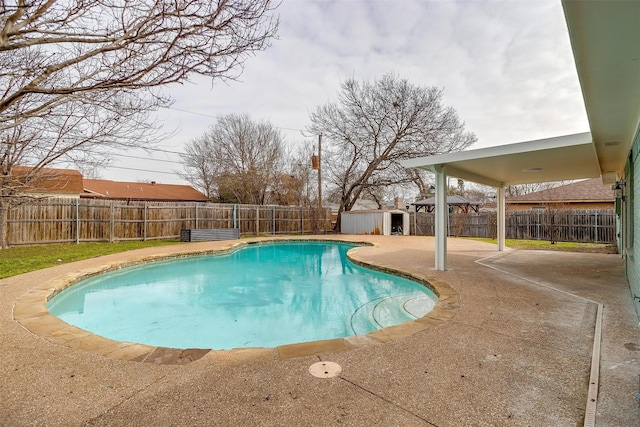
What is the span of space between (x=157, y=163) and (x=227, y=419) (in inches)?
1066

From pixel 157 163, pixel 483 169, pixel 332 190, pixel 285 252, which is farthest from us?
pixel 157 163

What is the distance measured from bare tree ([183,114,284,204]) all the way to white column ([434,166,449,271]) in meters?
18.1

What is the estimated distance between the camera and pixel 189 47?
241 cm

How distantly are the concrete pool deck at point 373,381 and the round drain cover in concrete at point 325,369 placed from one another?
5 centimetres

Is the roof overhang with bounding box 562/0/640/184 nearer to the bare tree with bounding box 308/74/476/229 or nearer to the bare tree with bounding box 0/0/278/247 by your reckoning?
the bare tree with bounding box 0/0/278/247

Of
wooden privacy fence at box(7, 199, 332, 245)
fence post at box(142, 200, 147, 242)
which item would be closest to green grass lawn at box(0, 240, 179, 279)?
wooden privacy fence at box(7, 199, 332, 245)

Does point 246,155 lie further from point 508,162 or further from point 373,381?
point 373,381

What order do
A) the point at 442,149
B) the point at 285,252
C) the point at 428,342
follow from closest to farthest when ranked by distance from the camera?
the point at 428,342 → the point at 285,252 → the point at 442,149

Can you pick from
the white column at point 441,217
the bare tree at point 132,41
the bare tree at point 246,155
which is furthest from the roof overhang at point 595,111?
the bare tree at point 246,155

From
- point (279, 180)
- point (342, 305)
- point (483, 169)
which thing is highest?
point (279, 180)

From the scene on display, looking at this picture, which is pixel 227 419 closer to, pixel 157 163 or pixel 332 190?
pixel 332 190

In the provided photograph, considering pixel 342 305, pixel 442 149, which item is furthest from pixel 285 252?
pixel 442 149

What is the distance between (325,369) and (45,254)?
1047 cm

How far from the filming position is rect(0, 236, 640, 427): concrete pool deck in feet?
6.22
